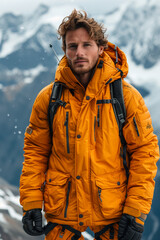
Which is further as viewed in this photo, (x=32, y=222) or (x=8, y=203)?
(x=8, y=203)

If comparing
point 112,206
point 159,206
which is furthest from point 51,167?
point 159,206

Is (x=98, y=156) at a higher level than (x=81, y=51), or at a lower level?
lower

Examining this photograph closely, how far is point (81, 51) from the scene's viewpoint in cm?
190

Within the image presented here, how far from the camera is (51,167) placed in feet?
6.82

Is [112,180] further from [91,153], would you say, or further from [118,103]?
[118,103]

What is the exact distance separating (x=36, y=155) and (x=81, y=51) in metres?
0.98

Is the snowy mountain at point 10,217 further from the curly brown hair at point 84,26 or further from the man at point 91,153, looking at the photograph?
the curly brown hair at point 84,26

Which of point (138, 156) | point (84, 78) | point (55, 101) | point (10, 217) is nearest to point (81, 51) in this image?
point (84, 78)

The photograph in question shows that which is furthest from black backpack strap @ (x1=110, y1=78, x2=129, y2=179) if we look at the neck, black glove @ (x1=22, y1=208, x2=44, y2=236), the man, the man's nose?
black glove @ (x1=22, y1=208, x2=44, y2=236)

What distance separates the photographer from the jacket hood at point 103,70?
187cm

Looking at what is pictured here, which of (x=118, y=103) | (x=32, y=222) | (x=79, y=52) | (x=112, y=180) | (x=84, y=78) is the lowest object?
(x=32, y=222)

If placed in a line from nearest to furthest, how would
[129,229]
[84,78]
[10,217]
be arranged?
[129,229] → [84,78] → [10,217]

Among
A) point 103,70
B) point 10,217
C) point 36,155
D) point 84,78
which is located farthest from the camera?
point 10,217

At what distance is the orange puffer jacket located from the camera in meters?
1.83
